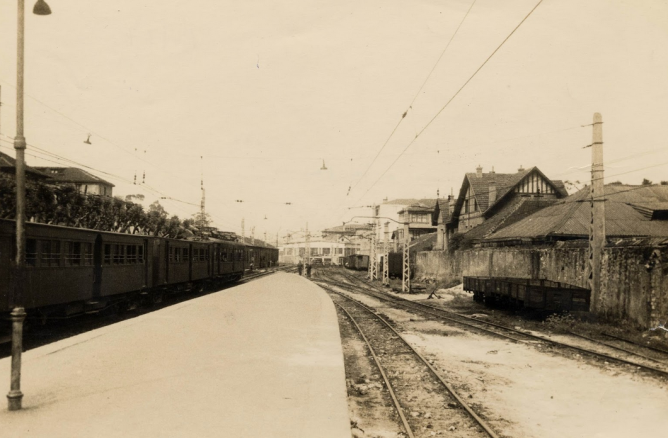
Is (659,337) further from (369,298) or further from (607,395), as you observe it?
(369,298)

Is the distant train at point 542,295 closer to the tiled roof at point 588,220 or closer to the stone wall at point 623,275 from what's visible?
the stone wall at point 623,275

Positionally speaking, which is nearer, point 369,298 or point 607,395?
point 607,395

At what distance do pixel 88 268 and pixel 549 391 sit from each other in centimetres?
1252

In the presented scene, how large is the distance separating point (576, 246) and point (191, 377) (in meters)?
19.3

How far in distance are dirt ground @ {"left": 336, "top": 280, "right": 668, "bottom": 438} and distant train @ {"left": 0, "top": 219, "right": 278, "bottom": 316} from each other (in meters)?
7.18

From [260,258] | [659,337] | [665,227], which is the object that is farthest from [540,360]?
[260,258]

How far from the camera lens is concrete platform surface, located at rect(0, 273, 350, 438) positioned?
20.0ft

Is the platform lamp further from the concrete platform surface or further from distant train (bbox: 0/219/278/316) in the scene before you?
the concrete platform surface

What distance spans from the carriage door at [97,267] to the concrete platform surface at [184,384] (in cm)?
251

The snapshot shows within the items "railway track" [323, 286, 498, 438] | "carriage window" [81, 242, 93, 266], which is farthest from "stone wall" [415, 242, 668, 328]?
"carriage window" [81, 242, 93, 266]

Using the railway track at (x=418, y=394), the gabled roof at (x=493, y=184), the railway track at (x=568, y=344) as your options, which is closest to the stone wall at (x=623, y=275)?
the railway track at (x=568, y=344)

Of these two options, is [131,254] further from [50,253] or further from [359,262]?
[359,262]

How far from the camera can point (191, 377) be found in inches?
337

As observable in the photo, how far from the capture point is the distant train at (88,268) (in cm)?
1202
